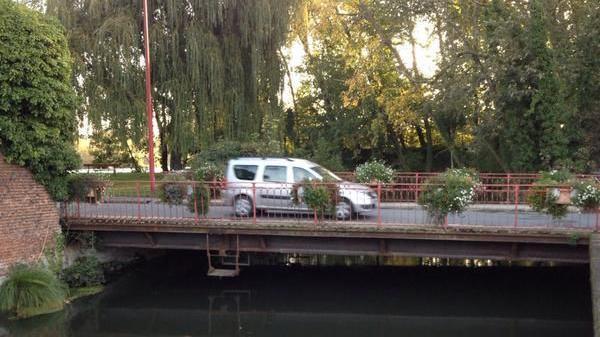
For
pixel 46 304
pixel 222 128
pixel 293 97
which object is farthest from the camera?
pixel 293 97

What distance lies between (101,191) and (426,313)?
29.1 ft

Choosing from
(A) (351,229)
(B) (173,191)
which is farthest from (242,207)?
(A) (351,229)

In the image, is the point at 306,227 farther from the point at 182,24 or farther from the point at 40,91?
the point at 182,24

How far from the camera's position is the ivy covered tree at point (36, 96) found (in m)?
13.2

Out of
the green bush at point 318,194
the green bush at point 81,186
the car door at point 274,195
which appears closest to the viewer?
the green bush at point 318,194

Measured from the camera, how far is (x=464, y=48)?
24109 millimetres

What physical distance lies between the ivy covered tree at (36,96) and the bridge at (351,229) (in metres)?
1.53

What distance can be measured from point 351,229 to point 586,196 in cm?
507

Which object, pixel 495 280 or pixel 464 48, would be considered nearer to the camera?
pixel 495 280

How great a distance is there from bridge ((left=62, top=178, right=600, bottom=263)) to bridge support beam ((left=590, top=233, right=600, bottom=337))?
2.62 feet

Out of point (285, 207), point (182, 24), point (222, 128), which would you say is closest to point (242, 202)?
point (285, 207)

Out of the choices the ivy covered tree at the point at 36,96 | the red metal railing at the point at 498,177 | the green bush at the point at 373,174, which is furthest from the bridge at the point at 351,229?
the ivy covered tree at the point at 36,96

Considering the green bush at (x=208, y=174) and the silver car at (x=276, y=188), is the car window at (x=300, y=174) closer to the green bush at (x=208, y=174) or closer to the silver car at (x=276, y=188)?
the silver car at (x=276, y=188)

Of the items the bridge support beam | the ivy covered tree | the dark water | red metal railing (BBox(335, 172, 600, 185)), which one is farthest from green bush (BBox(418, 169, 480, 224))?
the ivy covered tree
